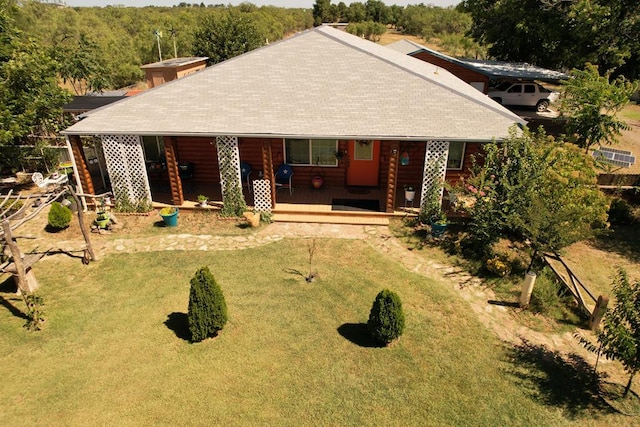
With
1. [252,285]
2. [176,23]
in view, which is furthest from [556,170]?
[176,23]

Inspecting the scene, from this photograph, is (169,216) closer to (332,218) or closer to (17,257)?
(17,257)

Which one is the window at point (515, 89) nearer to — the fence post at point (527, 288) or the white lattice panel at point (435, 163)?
the white lattice panel at point (435, 163)

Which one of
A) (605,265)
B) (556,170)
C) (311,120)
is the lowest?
(605,265)

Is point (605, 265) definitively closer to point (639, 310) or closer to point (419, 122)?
point (639, 310)

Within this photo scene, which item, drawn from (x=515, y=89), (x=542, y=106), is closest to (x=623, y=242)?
(x=515, y=89)

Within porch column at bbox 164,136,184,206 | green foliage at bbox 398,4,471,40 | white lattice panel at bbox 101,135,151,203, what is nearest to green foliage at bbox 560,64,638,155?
porch column at bbox 164,136,184,206

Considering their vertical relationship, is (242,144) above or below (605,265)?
above
